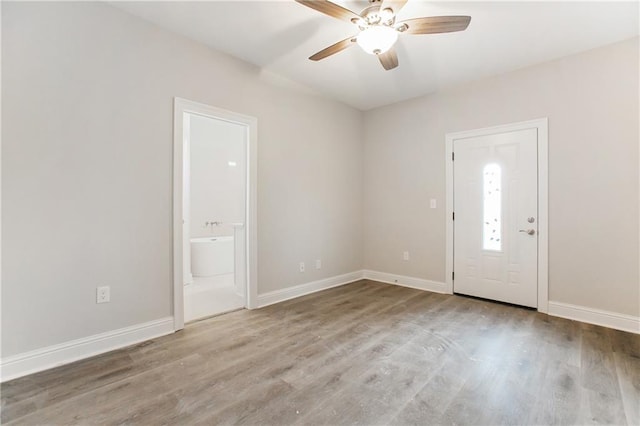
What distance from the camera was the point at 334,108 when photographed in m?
4.39

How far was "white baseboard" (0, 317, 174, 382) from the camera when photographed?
1987 mm

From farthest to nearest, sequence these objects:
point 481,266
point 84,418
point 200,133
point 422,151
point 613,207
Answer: point 200,133
point 422,151
point 481,266
point 613,207
point 84,418

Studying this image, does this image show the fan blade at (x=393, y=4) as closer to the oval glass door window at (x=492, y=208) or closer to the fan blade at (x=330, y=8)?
the fan blade at (x=330, y=8)

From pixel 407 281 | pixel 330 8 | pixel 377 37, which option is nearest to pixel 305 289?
pixel 407 281

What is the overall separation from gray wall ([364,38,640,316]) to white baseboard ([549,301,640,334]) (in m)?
0.06

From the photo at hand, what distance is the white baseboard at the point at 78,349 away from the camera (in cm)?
199

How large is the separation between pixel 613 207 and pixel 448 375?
7.85 ft

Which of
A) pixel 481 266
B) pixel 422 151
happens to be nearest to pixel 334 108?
pixel 422 151

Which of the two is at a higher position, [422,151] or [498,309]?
[422,151]

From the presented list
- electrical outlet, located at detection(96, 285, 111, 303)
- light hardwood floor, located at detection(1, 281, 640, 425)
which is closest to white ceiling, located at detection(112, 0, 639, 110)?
electrical outlet, located at detection(96, 285, 111, 303)

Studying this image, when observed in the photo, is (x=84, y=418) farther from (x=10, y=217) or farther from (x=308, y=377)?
(x=10, y=217)

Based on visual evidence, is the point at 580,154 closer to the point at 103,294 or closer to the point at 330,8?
the point at 330,8

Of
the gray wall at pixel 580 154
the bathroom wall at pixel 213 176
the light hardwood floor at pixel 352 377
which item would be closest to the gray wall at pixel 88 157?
the light hardwood floor at pixel 352 377

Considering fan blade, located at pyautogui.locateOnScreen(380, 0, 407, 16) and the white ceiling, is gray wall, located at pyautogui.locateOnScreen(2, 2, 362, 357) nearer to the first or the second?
the white ceiling
